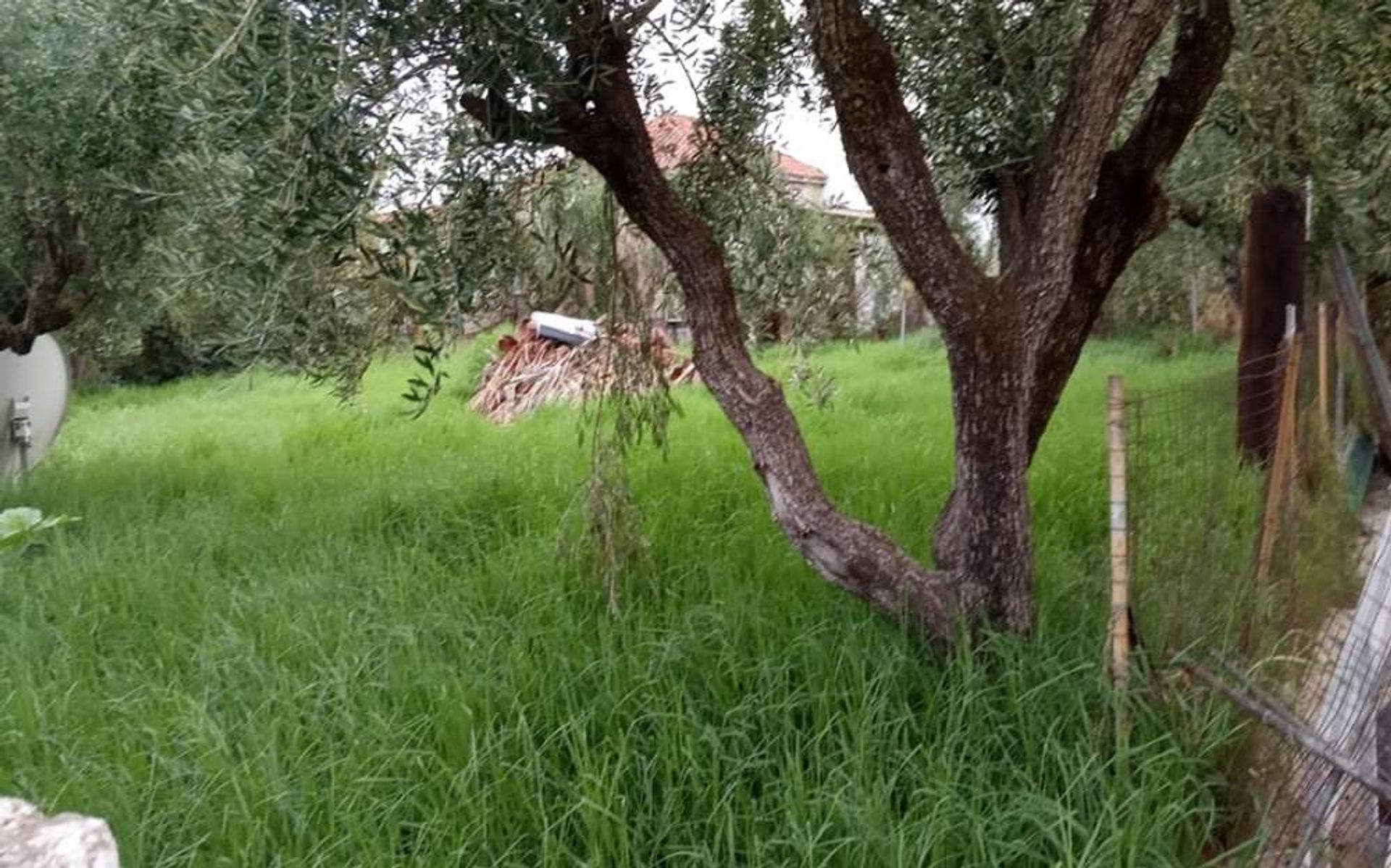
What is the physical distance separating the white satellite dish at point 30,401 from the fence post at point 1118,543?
829 centimetres

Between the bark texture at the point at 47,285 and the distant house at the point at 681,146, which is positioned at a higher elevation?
the distant house at the point at 681,146

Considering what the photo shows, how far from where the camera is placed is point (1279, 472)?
4555 mm

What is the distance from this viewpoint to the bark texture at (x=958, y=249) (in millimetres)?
3623

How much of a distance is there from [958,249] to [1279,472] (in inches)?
74.4

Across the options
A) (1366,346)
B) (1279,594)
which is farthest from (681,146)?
(1366,346)

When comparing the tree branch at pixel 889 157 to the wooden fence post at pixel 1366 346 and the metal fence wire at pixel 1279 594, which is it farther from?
the wooden fence post at pixel 1366 346

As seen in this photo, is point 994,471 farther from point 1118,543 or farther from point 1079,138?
point 1079,138

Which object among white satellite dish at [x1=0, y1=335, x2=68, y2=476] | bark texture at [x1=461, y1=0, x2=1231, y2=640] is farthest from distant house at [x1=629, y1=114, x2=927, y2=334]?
white satellite dish at [x1=0, y1=335, x2=68, y2=476]

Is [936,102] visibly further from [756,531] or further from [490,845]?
[490,845]

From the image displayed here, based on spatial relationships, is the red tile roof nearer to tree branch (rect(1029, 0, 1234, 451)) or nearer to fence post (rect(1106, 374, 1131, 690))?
tree branch (rect(1029, 0, 1234, 451))

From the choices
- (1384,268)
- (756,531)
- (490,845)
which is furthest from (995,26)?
(1384,268)

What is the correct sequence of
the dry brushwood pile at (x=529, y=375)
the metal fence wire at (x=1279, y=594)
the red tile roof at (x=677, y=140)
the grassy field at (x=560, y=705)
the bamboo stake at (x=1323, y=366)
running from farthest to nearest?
1. the dry brushwood pile at (x=529, y=375)
2. the bamboo stake at (x=1323, y=366)
3. the red tile roof at (x=677, y=140)
4. the grassy field at (x=560, y=705)
5. the metal fence wire at (x=1279, y=594)

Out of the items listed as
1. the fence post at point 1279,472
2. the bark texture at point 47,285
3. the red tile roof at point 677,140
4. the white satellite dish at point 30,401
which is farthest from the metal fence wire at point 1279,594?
the white satellite dish at point 30,401

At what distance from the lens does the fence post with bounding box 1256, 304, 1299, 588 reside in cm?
450
